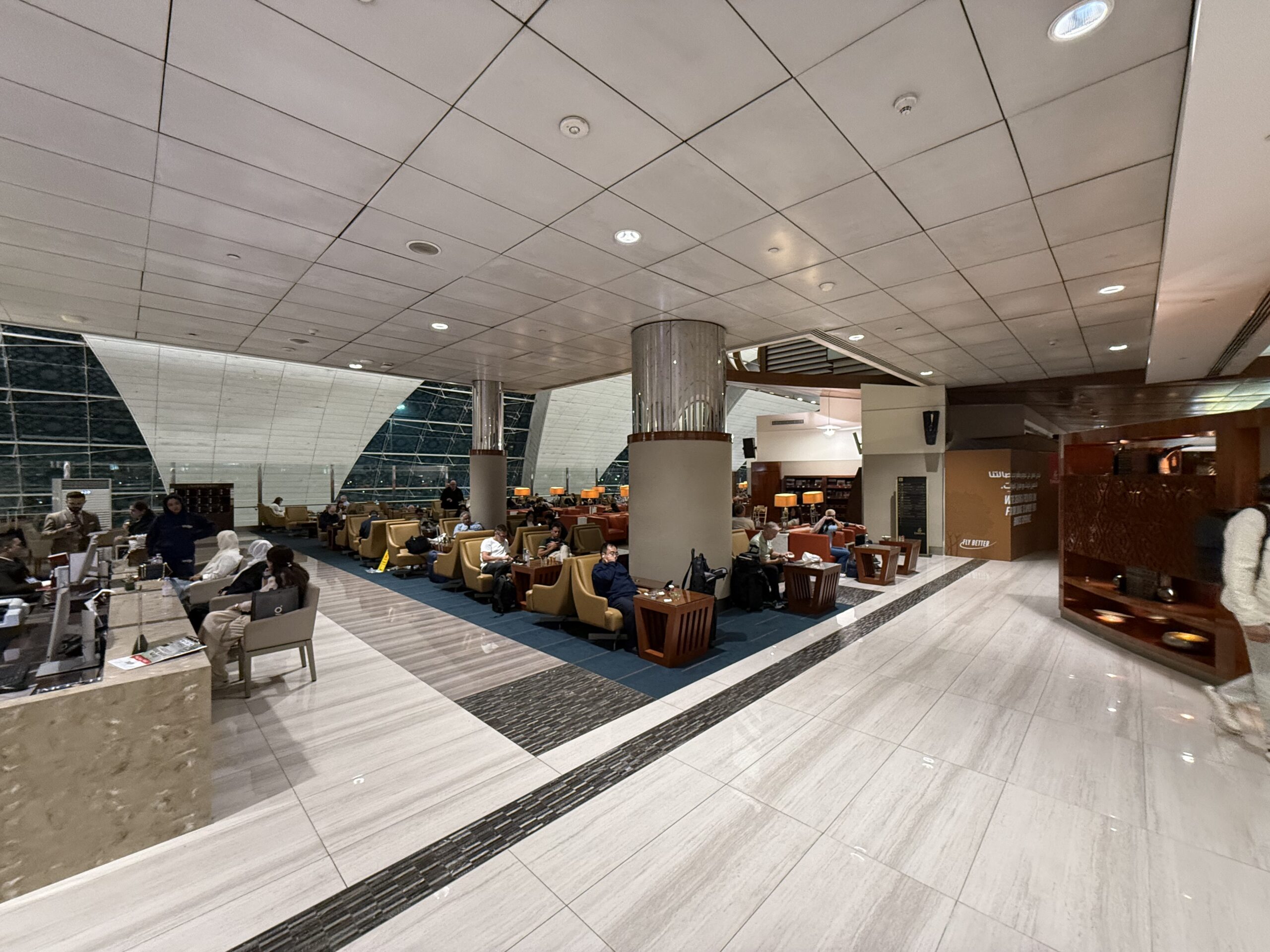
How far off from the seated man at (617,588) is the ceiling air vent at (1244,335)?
6.38 metres

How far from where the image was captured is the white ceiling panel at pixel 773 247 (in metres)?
4.07

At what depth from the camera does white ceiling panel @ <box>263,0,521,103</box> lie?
216 centimetres

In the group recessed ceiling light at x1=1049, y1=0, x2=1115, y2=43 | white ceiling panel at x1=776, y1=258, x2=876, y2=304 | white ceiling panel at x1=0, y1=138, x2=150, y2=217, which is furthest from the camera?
white ceiling panel at x1=776, y1=258, x2=876, y2=304

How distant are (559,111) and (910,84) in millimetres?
1773

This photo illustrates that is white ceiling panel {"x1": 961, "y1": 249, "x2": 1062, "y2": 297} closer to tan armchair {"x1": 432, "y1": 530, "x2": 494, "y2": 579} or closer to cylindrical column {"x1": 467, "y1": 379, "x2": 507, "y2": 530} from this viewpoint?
tan armchair {"x1": 432, "y1": 530, "x2": 494, "y2": 579}

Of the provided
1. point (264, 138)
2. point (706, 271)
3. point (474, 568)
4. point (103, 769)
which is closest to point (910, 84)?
point (706, 271)

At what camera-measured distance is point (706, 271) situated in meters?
4.93

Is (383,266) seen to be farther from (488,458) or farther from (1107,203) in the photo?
(488,458)

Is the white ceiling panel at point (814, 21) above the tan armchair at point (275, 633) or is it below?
above

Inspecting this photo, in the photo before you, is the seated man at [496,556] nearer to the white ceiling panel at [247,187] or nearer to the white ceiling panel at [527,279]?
the white ceiling panel at [527,279]

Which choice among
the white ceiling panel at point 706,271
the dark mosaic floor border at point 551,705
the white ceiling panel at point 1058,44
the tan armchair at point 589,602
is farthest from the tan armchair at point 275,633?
the white ceiling panel at point 1058,44

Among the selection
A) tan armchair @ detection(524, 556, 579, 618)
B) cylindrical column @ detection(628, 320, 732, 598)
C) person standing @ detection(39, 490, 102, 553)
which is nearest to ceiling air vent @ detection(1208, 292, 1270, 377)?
cylindrical column @ detection(628, 320, 732, 598)

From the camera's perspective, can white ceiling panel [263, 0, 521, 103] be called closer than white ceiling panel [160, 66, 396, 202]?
Yes

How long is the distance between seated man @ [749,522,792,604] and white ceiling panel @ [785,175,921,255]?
4.13m
